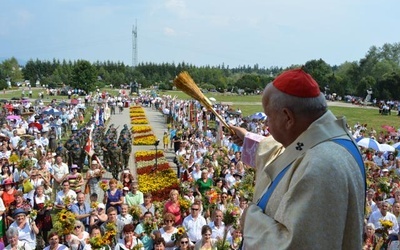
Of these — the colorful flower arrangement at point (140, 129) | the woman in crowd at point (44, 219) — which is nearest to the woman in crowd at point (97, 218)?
the woman in crowd at point (44, 219)

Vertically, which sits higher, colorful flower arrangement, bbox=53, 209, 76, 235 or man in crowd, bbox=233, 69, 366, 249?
man in crowd, bbox=233, 69, 366, 249

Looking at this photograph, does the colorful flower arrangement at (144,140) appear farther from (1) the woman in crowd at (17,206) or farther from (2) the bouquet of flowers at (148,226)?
(2) the bouquet of flowers at (148,226)

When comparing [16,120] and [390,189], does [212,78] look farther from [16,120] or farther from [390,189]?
[390,189]

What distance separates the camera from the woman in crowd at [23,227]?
801cm

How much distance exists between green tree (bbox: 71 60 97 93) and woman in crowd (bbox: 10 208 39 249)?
62655 millimetres

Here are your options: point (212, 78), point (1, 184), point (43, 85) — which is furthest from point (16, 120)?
point (212, 78)

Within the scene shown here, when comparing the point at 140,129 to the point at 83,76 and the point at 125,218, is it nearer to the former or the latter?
the point at 125,218

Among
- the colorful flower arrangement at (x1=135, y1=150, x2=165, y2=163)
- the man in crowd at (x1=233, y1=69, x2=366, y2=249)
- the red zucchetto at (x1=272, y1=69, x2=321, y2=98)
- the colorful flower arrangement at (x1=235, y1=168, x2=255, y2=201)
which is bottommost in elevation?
the colorful flower arrangement at (x1=135, y1=150, x2=165, y2=163)

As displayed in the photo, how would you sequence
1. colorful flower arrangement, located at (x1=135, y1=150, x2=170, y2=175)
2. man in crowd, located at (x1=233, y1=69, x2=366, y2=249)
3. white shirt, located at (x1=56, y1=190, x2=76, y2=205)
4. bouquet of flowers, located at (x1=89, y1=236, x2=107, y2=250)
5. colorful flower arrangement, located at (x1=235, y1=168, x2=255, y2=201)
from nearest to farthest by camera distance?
man in crowd, located at (x1=233, y1=69, x2=366, y2=249) < bouquet of flowers, located at (x1=89, y1=236, x2=107, y2=250) < colorful flower arrangement, located at (x1=235, y1=168, x2=255, y2=201) < white shirt, located at (x1=56, y1=190, x2=76, y2=205) < colorful flower arrangement, located at (x1=135, y1=150, x2=170, y2=175)

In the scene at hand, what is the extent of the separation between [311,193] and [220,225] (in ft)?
22.2

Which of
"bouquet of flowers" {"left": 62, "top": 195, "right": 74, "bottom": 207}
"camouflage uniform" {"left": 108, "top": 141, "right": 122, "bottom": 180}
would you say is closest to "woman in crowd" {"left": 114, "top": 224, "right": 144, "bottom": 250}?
"bouquet of flowers" {"left": 62, "top": 195, "right": 74, "bottom": 207}

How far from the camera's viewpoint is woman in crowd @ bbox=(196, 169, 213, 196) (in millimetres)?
11296

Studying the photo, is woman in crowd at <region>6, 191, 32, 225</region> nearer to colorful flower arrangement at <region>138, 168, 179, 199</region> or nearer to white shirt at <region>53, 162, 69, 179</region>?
white shirt at <region>53, 162, 69, 179</region>

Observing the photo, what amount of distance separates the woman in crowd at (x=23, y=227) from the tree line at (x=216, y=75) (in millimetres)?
50299
